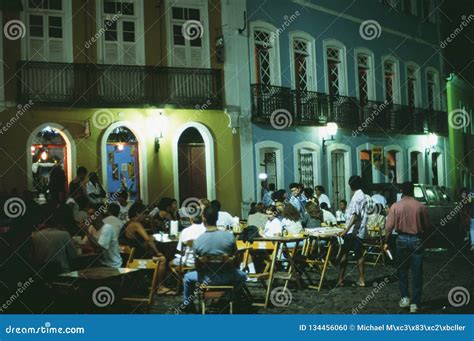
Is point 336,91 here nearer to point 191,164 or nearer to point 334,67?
point 334,67

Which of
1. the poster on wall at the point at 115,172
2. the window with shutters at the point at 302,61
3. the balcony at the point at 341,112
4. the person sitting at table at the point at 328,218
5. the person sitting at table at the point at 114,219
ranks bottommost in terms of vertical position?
the person sitting at table at the point at 328,218

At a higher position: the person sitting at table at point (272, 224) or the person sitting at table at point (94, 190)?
the person sitting at table at point (94, 190)

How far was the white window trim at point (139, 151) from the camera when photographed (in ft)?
32.0

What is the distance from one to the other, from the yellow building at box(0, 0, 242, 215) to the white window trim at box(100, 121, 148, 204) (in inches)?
0.6

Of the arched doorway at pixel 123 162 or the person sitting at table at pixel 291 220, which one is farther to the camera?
the arched doorway at pixel 123 162

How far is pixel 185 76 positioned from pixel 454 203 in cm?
584

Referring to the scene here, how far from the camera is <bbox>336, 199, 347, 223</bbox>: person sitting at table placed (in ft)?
35.5

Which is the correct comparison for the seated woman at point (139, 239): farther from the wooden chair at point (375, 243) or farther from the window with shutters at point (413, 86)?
the window with shutters at point (413, 86)

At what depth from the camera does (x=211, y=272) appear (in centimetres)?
573

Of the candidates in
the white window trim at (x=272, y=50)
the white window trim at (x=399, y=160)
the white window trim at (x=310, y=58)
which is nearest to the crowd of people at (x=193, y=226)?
the white window trim at (x=399, y=160)

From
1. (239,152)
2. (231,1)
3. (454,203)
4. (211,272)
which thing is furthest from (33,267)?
(454,203)

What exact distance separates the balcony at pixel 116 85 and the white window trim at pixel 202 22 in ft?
1.27

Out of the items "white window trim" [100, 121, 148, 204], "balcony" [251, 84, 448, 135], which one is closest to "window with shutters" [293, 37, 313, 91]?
"balcony" [251, 84, 448, 135]

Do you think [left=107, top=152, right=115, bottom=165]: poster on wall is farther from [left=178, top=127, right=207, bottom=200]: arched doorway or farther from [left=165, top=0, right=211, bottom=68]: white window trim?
[left=165, top=0, right=211, bottom=68]: white window trim
